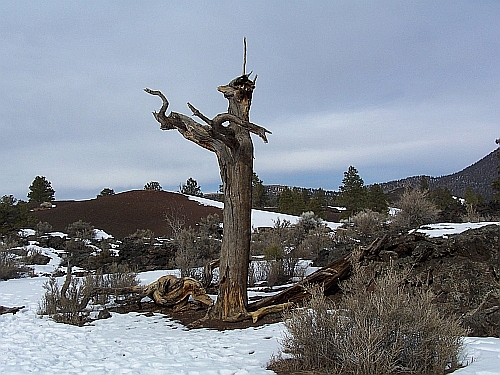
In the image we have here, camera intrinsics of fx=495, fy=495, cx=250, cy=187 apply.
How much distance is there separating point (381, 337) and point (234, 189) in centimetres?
493

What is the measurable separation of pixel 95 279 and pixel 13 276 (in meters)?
6.18

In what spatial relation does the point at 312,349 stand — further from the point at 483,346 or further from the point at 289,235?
the point at 289,235

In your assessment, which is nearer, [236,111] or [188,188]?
[236,111]

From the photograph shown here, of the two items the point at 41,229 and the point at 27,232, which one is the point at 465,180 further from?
the point at 27,232

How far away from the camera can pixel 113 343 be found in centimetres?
756

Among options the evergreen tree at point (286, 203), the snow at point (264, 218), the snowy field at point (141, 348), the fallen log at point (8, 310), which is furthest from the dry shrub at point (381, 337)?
the evergreen tree at point (286, 203)

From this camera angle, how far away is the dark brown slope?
127 ft

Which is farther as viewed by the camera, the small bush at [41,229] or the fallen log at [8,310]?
the small bush at [41,229]

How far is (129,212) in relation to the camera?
4316 cm

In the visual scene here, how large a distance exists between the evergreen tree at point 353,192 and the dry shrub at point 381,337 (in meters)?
38.6

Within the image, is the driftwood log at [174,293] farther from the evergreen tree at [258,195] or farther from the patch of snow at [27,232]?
the evergreen tree at [258,195]

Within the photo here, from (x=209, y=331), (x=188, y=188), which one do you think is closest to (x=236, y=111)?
(x=209, y=331)

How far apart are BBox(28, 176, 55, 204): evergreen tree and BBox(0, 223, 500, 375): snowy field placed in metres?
45.6

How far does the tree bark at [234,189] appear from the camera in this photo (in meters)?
9.26
